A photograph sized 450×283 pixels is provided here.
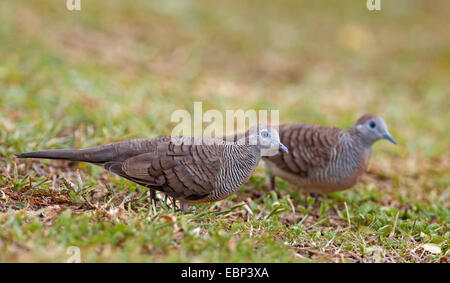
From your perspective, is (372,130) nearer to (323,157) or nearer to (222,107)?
(323,157)

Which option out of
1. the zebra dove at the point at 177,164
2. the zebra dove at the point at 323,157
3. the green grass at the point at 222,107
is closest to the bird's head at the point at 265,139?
the zebra dove at the point at 177,164

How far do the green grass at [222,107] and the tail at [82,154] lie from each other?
315 mm

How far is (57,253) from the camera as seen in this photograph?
309 cm

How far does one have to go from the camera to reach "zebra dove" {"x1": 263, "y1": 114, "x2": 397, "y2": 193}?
17.3ft

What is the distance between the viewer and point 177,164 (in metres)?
4.08

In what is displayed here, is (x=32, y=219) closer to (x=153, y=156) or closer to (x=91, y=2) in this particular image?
(x=153, y=156)

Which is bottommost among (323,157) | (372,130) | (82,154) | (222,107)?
(323,157)

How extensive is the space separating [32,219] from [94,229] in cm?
53

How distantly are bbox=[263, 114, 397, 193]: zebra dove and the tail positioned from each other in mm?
1945

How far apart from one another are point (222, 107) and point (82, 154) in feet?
11.5

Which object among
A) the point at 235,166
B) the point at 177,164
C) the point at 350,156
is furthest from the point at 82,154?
the point at 350,156

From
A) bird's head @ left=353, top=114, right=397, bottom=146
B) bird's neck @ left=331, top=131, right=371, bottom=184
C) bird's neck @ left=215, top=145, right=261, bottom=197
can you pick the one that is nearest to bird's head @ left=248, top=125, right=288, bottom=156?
bird's neck @ left=215, top=145, right=261, bottom=197

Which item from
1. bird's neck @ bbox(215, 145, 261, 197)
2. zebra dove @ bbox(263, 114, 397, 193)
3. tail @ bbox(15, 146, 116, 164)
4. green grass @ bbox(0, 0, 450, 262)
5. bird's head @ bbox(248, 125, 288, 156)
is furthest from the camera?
zebra dove @ bbox(263, 114, 397, 193)

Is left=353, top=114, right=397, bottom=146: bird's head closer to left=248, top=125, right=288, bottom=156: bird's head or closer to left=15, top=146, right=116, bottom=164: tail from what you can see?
left=248, top=125, right=288, bottom=156: bird's head
